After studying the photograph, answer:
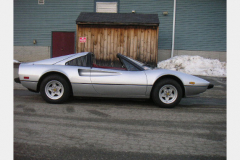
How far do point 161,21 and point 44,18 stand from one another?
7.70 m

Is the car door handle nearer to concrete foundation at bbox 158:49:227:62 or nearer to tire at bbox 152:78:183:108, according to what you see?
tire at bbox 152:78:183:108

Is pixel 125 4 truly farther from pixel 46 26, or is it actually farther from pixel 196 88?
pixel 196 88

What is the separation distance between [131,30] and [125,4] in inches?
152

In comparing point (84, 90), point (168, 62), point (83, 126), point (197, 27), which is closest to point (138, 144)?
point (83, 126)

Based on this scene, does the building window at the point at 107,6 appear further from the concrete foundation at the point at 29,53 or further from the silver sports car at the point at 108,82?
the silver sports car at the point at 108,82

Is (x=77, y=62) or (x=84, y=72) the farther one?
(x=77, y=62)

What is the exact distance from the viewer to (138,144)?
11.3 feet

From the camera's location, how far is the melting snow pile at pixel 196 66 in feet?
42.0

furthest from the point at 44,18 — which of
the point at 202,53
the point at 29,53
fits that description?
the point at 202,53

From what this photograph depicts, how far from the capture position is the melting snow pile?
504 inches

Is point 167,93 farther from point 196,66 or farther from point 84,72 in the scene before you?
point 196,66

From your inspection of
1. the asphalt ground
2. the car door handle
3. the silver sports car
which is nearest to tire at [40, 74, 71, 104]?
the silver sports car

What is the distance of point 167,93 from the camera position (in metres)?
5.71

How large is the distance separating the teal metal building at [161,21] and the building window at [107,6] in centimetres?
6
